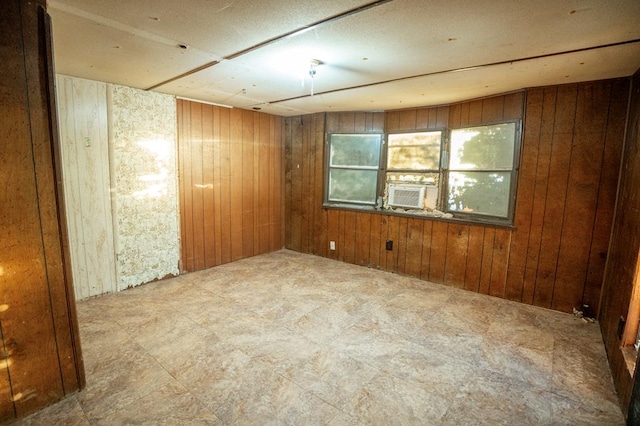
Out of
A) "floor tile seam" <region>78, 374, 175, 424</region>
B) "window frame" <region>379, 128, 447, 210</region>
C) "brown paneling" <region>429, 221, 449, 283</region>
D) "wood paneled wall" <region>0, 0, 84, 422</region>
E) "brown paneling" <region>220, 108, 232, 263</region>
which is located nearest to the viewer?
"wood paneled wall" <region>0, 0, 84, 422</region>

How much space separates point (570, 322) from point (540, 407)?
147 centimetres

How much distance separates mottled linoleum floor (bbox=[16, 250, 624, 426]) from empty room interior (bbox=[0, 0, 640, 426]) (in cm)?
2

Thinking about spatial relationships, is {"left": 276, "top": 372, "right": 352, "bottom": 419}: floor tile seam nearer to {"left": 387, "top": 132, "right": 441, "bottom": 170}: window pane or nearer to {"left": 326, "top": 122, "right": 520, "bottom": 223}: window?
{"left": 326, "top": 122, "right": 520, "bottom": 223}: window

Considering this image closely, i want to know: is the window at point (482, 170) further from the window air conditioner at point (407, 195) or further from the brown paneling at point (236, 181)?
the brown paneling at point (236, 181)

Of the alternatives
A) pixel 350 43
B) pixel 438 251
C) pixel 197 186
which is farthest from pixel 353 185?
pixel 350 43

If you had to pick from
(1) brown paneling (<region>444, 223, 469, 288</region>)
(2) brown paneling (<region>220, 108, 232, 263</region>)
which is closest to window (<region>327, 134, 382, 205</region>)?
(1) brown paneling (<region>444, 223, 469, 288</region>)

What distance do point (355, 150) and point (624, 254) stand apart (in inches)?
124

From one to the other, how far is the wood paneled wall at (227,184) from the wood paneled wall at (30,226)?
6.97 feet

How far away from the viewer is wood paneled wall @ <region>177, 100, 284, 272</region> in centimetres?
391

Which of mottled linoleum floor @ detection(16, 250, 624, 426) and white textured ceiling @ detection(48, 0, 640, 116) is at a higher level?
white textured ceiling @ detection(48, 0, 640, 116)

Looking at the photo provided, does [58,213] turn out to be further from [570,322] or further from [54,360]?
[570,322]

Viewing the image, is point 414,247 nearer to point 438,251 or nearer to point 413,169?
point 438,251

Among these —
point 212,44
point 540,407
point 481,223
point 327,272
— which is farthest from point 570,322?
point 212,44

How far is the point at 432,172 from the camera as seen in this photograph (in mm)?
4008
